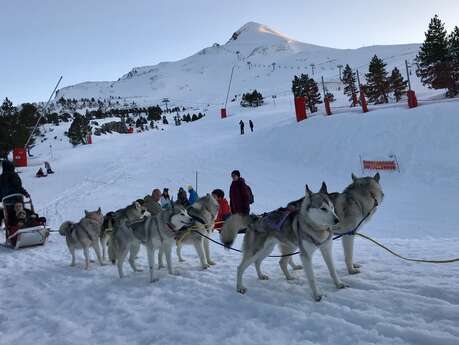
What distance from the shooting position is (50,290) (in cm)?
639

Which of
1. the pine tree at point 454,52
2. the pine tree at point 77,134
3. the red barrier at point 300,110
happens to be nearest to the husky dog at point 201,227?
the red barrier at point 300,110

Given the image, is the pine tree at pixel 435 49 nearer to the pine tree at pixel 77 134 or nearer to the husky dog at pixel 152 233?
the husky dog at pixel 152 233

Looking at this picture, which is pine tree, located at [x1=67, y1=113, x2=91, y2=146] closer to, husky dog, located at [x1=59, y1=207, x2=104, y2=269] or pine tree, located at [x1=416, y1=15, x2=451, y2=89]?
pine tree, located at [x1=416, y1=15, x2=451, y2=89]

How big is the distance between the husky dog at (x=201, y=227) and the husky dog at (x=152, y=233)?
0.26 metres

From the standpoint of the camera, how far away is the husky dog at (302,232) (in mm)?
4496

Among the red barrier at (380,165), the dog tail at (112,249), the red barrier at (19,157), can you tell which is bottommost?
the red barrier at (380,165)

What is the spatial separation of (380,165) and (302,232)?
1238 centimetres

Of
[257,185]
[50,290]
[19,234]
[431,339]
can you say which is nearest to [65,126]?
[257,185]

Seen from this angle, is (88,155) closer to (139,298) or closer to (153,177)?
(153,177)

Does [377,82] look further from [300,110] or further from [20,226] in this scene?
[20,226]

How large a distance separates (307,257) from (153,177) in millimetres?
17679

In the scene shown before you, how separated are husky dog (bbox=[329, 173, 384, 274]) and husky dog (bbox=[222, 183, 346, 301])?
0.52m

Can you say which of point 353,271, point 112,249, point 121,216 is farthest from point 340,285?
point 121,216

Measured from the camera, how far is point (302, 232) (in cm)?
468
